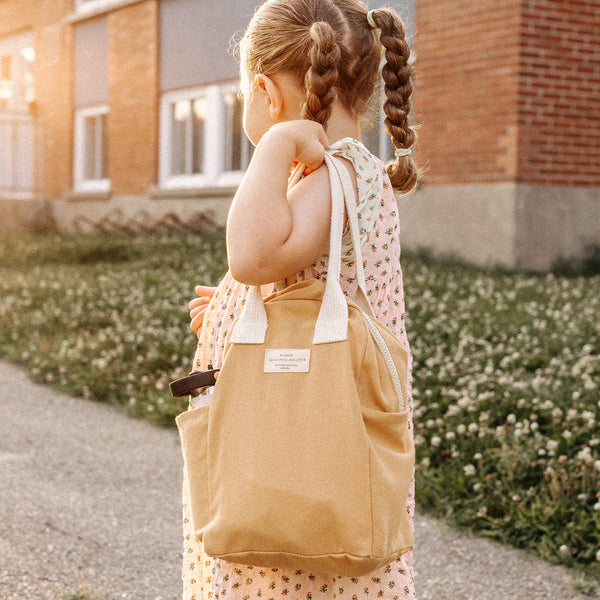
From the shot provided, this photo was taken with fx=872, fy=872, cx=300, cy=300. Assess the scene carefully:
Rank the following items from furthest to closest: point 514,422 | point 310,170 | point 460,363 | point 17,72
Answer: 1. point 17,72
2. point 460,363
3. point 514,422
4. point 310,170

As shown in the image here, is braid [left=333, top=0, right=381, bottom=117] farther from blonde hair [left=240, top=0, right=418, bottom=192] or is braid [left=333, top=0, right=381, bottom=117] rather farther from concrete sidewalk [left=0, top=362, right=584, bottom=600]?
concrete sidewalk [left=0, top=362, right=584, bottom=600]

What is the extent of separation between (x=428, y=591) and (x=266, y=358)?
1.76 meters

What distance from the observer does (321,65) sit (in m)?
1.62

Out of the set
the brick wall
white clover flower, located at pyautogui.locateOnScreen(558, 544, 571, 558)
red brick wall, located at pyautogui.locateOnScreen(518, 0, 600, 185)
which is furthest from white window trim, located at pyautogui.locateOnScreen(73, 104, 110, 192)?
white clover flower, located at pyautogui.locateOnScreen(558, 544, 571, 558)

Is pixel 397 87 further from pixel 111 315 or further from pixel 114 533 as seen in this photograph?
pixel 111 315

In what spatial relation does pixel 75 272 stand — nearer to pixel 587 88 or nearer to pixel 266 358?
pixel 587 88

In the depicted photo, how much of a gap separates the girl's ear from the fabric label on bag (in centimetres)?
52

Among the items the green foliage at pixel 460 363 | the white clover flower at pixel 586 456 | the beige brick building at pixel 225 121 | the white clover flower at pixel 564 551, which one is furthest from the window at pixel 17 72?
the white clover flower at pixel 564 551

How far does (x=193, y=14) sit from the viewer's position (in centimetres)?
1291

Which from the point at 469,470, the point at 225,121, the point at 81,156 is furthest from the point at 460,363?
the point at 81,156

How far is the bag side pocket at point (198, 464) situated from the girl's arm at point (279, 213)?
0.87 ft

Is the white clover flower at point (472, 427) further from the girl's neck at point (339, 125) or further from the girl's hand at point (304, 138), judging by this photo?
the girl's hand at point (304, 138)

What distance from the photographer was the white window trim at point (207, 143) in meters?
13.0

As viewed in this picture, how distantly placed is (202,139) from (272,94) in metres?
12.1
